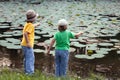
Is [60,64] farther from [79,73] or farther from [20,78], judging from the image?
[20,78]

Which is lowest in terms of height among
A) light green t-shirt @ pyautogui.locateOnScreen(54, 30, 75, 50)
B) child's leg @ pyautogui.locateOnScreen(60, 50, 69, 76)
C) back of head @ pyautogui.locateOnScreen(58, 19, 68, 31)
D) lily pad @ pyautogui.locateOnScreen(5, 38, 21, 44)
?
lily pad @ pyautogui.locateOnScreen(5, 38, 21, 44)

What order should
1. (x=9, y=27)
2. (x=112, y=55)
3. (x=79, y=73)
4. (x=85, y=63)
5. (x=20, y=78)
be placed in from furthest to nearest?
(x=9, y=27)
(x=112, y=55)
(x=85, y=63)
(x=79, y=73)
(x=20, y=78)

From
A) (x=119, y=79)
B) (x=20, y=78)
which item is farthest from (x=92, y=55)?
(x=20, y=78)

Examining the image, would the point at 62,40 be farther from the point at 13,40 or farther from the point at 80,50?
Answer: the point at 13,40

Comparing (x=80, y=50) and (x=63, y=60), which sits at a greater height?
(x=63, y=60)

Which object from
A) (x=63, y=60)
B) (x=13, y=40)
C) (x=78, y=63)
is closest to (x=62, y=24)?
(x=63, y=60)

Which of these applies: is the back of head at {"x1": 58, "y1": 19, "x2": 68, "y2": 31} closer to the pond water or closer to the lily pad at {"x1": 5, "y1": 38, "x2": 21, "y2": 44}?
the pond water

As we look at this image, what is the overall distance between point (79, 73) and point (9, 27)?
5815 mm

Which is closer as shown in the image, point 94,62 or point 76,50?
point 94,62

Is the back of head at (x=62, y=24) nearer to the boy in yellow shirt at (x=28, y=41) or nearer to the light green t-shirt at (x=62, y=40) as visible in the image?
the light green t-shirt at (x=62, y=40)

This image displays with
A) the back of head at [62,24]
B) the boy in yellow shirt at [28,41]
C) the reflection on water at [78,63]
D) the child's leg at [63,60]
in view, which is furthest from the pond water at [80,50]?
the back of head at [62,24]

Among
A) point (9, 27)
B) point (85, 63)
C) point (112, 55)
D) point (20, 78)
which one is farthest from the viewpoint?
point (9, 27)

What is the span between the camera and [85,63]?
7688 millimetres

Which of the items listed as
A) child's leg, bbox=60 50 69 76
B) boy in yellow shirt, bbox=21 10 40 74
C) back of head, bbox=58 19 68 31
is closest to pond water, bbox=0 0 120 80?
child's leg, bbox=60 50 69 76
